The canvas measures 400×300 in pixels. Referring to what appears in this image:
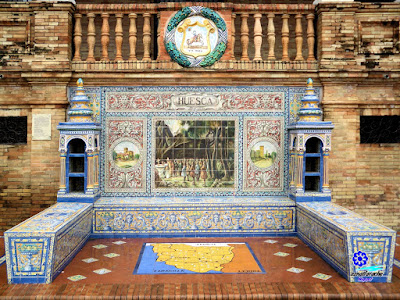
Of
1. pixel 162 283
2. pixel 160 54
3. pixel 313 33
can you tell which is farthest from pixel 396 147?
pixel 162 283

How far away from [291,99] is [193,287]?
465 centimetres

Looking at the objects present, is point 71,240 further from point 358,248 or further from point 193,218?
point 358,248

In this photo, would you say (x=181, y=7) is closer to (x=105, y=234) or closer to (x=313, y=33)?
(x=313, y=33)

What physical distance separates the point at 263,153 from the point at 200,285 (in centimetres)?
371

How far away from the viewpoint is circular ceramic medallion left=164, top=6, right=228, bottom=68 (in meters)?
7.99

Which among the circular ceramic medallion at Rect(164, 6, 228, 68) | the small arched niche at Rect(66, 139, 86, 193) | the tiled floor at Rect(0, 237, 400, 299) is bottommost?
the tiled floor at Rect(0, 237, 400, 299)

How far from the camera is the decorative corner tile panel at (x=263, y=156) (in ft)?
27.1

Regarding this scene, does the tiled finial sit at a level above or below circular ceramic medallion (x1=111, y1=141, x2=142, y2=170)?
above

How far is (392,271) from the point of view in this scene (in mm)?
5781

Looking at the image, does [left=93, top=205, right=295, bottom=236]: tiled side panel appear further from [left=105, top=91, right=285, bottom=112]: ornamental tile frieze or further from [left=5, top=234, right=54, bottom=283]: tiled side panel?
[left=5, top=234, right=54, bottom=283]: tiled side panel

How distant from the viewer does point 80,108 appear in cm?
764

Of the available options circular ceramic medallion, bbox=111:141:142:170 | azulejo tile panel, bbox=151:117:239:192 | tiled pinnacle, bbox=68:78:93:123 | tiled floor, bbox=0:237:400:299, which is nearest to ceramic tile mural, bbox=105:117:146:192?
circular ceramic medallion, bbox=111:141:142:170

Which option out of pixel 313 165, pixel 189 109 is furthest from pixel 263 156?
pixel 189 109

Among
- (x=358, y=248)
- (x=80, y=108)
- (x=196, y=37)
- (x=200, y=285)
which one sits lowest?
(x=200, y=285)
